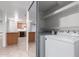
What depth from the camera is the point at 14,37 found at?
25.8ft

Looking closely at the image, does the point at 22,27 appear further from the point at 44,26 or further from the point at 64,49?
the point at 64,49

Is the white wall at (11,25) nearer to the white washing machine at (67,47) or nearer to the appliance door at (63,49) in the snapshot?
the appliance door at (63,49)

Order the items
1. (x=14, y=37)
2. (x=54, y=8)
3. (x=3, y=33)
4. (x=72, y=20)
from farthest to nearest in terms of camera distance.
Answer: (x=14, y=37)
(x=3, y=33)
(x=54, y=8)
(x=72, y=20)

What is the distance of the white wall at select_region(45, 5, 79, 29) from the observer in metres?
1.82

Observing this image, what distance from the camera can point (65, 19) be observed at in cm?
207

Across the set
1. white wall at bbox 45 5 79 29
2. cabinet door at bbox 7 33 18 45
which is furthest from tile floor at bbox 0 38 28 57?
cabinet door at bbox 7 33 18 45

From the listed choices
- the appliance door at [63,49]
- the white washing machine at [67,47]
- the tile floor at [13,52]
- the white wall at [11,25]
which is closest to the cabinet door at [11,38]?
the white wall at [11,25]

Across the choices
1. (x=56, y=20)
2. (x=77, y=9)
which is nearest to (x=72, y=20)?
(x=77, y=9)

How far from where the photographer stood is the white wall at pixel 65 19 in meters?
1.82

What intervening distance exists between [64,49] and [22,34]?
13225 millimetres

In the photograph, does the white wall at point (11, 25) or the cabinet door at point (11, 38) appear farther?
the white wall at point (11, 25)

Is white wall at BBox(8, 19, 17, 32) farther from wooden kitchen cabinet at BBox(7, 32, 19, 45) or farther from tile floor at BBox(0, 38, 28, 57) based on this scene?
tile floor at BBox(0, 38, 28, 57)

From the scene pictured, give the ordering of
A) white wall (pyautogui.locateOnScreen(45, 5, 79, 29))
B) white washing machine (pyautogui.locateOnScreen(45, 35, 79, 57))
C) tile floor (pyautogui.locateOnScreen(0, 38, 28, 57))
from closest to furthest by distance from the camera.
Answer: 1. white washing machine (pyautogui.locateOnScreen(45, 35, 79, 57))
2. white wall (pyautogui.locateOnScreen(45, 5, 79, 29))
3. tile floor (pyautogui.locateOnScreen(0, 38, 28, 57))

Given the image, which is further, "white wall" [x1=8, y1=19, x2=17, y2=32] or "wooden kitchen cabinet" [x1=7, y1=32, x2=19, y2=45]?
"white wall" [x1=8, y1=19, x2=17, y2=32]
